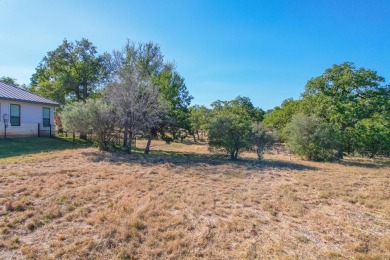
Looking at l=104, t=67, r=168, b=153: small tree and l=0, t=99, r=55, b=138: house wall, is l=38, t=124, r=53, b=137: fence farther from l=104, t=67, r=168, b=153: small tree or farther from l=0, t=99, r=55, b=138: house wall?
l=104, t=67, r=168, b=153: small tree

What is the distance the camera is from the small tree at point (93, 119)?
10867 mm

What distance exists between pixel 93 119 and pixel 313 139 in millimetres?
14210

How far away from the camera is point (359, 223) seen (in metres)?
4.55

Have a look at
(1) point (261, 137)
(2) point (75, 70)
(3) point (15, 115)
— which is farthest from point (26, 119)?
(1) point (261, 137)

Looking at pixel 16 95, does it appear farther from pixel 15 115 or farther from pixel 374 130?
pixel 374 130

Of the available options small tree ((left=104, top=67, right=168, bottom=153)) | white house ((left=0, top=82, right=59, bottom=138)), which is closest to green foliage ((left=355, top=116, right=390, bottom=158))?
small tree ((left=104, top=67, right=168, bottom=153))

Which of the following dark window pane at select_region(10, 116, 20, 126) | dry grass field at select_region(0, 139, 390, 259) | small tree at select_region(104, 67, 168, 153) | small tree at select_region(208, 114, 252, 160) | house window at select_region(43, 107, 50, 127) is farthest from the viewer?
house window at select_region(43, 107, 50, 127)

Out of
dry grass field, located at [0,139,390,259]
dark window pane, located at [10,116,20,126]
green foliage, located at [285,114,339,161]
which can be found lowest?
dry grass field, located at [0,139,390,259]

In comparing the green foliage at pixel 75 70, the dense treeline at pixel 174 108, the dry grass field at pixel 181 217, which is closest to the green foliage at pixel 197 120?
the dense treeline at pixel 174 108

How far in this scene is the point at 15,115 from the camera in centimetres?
1475

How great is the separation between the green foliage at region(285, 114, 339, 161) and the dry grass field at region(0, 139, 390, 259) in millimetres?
8331

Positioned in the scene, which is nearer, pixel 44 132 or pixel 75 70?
pixel 44 132

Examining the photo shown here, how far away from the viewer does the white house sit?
14.1m

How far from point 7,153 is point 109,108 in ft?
16.1
